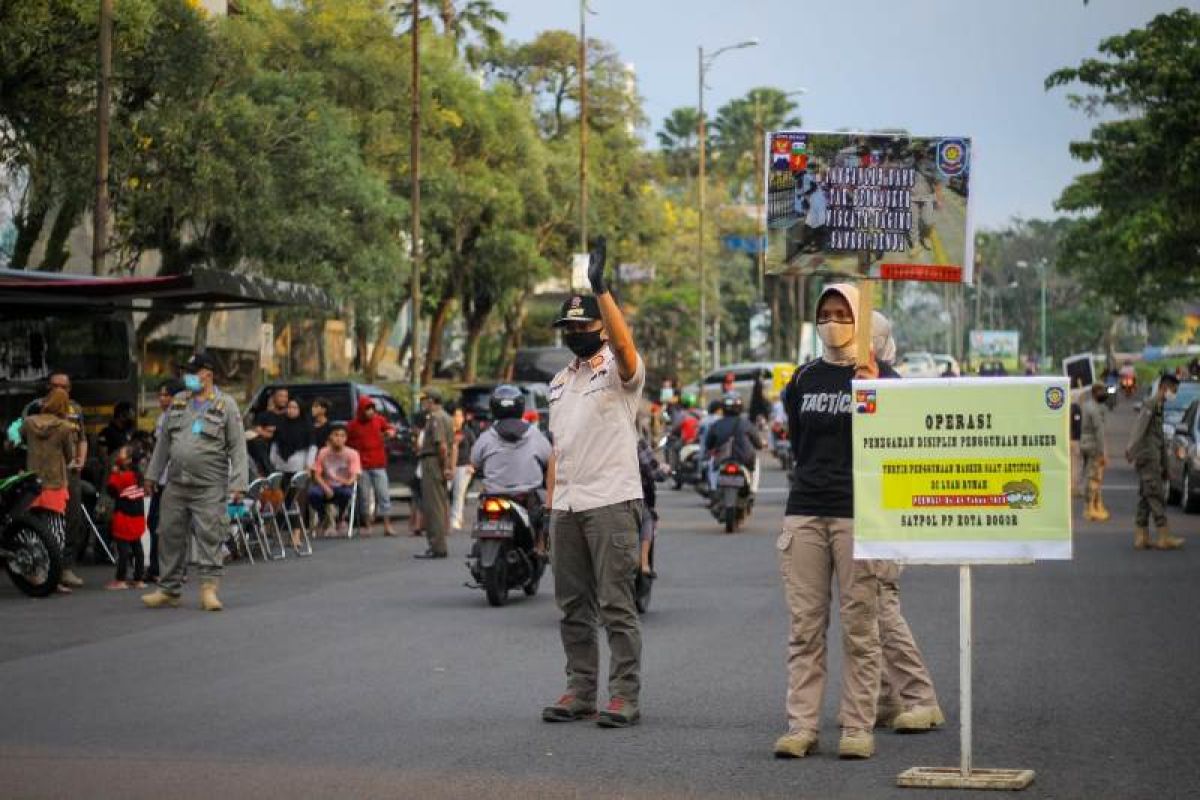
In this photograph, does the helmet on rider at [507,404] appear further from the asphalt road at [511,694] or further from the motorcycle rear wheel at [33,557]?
the motorcycle rear wheel at [33,557]

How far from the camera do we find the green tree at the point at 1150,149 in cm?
4009

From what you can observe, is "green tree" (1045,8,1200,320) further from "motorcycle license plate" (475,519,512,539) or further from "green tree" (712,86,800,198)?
"green tree" (712,86,800,198)

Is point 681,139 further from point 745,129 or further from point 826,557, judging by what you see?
point 826,557

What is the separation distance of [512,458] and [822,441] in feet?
24.8

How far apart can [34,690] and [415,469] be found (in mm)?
15405

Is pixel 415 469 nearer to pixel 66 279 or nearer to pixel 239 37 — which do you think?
pixel 66 279

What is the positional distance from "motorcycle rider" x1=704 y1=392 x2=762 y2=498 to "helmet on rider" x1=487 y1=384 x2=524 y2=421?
867 centimetres

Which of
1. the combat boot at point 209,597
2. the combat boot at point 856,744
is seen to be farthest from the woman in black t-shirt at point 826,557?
the combat boot at point 209,597

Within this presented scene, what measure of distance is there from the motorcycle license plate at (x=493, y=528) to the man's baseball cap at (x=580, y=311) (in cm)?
626

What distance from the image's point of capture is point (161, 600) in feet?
53.9

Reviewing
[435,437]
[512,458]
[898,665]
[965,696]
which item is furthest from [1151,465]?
[965,696]

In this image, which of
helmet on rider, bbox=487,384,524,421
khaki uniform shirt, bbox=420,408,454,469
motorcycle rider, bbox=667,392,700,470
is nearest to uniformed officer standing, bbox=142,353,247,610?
helmet on rider, bbox=487,384,524,421

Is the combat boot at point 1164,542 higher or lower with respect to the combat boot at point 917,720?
lower

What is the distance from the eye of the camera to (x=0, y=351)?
2184cm
